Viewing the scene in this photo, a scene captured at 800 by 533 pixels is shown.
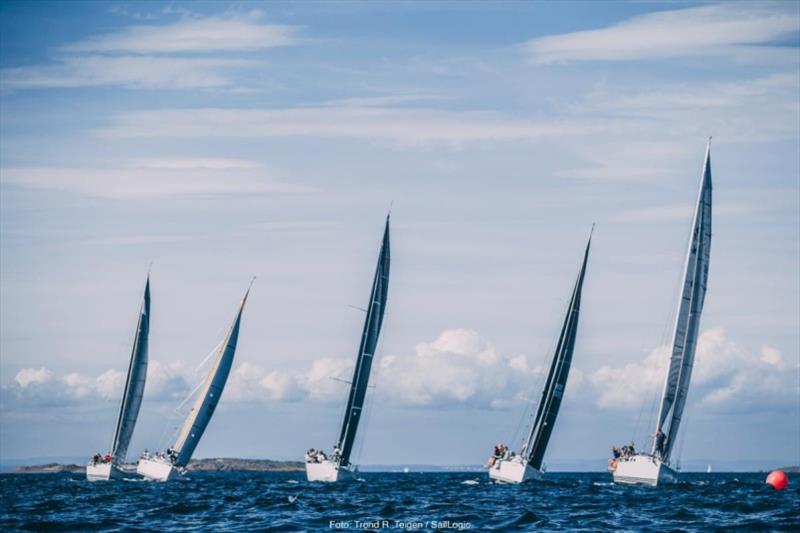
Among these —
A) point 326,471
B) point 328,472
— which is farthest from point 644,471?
point 326,471

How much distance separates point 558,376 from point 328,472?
Result: 18644 millimetres

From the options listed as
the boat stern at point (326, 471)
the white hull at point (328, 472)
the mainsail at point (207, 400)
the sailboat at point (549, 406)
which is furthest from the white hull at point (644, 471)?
the mainsail at point (207, 400)

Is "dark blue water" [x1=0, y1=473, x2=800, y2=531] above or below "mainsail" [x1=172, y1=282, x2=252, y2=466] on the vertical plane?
below

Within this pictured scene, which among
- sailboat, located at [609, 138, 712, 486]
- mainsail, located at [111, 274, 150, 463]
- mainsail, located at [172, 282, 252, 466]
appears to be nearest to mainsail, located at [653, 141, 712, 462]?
sailboat, located at [609, 138, 712, 486]

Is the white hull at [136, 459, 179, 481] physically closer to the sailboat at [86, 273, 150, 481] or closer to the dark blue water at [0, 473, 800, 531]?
the sailboat at [86, 273, 150, 481]

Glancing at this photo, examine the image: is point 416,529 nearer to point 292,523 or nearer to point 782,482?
point 292,523

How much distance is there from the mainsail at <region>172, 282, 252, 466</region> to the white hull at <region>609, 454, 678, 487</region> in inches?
1419

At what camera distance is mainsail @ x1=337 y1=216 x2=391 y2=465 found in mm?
93500

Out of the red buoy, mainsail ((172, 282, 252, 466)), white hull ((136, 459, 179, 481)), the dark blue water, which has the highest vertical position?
mainsail ((172, 282, 252, 466))

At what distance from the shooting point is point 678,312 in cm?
8269

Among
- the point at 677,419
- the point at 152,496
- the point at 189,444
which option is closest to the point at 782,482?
the point at 677,419

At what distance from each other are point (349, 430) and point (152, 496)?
24.5 metres

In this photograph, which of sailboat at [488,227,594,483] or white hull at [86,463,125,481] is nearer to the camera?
sailboat at [488,227,594,483]

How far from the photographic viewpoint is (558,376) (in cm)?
8794
